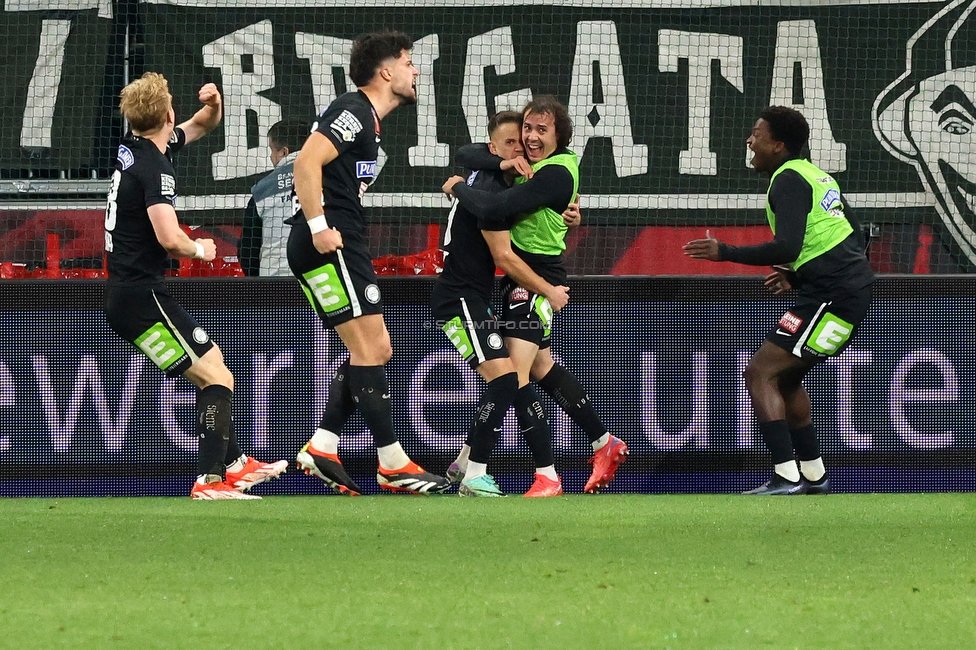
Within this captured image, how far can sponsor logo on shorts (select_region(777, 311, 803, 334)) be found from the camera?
270 inches

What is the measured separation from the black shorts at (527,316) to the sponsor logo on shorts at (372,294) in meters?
0.85

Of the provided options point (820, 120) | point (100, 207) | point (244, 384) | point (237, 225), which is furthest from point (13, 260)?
point (820, 120)

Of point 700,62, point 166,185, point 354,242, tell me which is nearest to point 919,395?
point 354,242

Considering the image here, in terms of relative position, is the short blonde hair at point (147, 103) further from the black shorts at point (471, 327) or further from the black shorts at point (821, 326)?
the black shorts at point (821, 326)

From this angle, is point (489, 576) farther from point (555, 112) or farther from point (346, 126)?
point (555, 112)

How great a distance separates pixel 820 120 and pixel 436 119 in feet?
8.79

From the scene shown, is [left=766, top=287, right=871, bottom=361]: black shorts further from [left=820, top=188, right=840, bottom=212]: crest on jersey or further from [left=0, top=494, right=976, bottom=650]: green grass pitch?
[left=0, top=494, right=976, bottom=650]: green grass pitch

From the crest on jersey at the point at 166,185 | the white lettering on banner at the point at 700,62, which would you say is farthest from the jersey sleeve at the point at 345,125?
the white lettering on banner at the point at 700,62

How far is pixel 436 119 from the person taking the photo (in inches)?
390

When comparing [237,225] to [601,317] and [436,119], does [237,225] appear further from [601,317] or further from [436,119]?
[601,317]

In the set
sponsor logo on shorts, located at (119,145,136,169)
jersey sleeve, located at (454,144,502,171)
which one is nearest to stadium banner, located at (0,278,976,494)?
Result: jersey sleeve, located at (454,144,502,171)

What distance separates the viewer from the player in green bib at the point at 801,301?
22.4ft

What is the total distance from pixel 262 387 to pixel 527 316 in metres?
1.45

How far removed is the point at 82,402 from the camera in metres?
7.21
